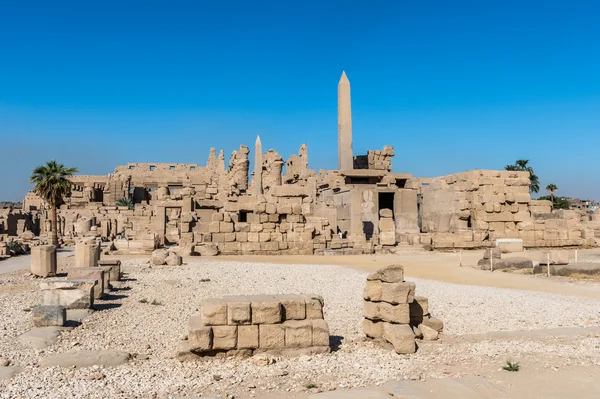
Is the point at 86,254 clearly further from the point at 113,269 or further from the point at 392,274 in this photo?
the point at 392,274

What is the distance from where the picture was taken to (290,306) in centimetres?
595

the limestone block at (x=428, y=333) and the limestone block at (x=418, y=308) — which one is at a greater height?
the limestone block at (x=418, y=308)

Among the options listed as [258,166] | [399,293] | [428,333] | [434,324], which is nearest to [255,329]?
[399,293]

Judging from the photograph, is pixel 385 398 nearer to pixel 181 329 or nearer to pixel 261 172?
pixel 181 329

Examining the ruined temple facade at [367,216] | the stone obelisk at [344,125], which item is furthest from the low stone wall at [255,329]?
the stone obelisk at [344,125]

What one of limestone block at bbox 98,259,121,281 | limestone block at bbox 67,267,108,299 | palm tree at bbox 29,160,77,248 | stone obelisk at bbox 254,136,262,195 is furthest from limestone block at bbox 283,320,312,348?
stone obelisk at bbox 254,136,262,195

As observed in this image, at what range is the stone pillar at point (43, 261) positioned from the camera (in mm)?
12258

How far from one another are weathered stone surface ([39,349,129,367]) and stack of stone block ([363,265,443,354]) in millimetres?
2912

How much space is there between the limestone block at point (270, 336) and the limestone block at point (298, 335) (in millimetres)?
67

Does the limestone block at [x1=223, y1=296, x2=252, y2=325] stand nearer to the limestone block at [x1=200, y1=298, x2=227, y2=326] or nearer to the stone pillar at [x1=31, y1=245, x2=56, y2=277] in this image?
the limestone block at [x1=200, y1=298, x2=227, y2=326]

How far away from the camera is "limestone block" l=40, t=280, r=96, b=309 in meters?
8.03

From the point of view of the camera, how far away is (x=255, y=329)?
18.8 feet

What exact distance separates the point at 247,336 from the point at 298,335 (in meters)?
0.57

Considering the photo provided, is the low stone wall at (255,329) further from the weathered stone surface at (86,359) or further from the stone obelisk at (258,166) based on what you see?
the stone obelisk at (258,166)
